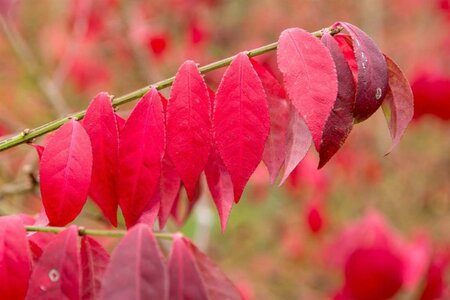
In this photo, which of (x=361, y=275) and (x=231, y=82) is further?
(x=361, y=275)

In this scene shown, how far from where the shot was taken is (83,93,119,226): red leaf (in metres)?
0.91

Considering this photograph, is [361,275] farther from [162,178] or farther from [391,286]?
[162,178]

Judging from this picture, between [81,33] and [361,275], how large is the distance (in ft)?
6.05

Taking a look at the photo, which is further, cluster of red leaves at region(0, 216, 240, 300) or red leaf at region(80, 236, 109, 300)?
red leaf at region(80, 236, 109, 300)

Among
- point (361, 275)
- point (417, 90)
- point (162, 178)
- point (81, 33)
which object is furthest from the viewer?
point (81, 33)

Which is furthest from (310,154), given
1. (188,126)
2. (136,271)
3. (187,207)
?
(136,271)

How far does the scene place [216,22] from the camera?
543cm

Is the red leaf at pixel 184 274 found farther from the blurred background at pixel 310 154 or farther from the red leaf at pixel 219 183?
the blurred background at pixel 310 154

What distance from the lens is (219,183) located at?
921 millimetres

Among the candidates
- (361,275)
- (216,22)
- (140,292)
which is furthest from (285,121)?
(216,22)

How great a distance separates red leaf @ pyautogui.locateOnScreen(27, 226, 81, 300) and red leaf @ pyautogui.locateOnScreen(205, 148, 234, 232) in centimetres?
18

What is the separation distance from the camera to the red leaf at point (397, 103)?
3.01 ft


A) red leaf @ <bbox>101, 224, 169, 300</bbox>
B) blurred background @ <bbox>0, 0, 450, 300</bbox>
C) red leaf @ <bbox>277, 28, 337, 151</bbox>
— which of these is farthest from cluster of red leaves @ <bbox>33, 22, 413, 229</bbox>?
blurred background @ <bbox>0, 0, 450, 300</bbox>

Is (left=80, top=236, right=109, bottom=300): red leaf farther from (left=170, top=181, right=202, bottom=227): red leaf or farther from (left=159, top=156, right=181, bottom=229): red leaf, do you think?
(left=170, top=181, right=202, bottom=227): red leaf
